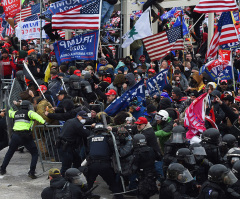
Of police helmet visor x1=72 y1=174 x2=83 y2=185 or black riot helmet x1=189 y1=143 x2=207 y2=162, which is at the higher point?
black riot helmet x1=189 y1=143 x2=207 y2=162

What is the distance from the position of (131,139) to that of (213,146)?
1.74m

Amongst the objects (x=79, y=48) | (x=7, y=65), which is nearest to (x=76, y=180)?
(x=79, y=48)

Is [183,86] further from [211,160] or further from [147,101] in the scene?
[211,160]

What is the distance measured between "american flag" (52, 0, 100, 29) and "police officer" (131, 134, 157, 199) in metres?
6.74

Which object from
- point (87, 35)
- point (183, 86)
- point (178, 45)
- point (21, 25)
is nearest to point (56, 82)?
point (87, 35)

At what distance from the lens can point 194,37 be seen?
78.6 ft

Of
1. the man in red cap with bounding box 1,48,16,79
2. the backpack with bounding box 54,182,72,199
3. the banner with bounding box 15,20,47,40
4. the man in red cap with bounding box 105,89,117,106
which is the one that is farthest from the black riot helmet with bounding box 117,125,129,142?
the banner with bounding box 15,20,47,40

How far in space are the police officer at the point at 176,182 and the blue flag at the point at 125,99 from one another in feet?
12.7

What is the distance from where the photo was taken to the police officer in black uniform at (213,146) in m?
9.83

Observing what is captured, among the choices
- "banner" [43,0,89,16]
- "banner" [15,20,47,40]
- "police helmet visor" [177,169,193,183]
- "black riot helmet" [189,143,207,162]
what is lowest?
"police helmet visor" [177,169,193,183]

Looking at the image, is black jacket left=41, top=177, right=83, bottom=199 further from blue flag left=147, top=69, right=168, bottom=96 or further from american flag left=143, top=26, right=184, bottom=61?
american flag left=143, top=26, right=184, bottom=61

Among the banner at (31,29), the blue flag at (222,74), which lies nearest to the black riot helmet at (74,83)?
the blue flag at (222,74)

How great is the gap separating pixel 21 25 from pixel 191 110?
12349mm

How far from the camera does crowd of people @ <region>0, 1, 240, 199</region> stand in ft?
29.4
